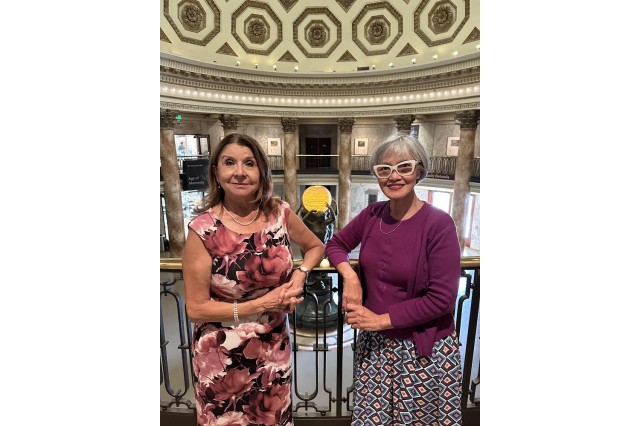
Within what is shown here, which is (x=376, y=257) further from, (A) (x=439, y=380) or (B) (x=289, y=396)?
(B) (x=289, y=396)

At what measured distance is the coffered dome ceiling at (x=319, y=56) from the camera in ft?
31.7

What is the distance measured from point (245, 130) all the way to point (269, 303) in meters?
12.6

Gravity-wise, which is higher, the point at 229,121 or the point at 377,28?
the point at 377,28

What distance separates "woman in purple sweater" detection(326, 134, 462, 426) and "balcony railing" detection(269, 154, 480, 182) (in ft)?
34.2

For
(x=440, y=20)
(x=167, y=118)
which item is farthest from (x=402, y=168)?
(x=440, y=20)

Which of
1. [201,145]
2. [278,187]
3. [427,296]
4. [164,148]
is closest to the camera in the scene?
[427,296]

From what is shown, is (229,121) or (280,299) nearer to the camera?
(280,299)

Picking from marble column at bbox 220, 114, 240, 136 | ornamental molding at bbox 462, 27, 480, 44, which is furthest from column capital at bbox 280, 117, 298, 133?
ornamental molding at bbox 462, 27, 480, 44

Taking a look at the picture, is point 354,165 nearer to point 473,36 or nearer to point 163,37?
point 473,36

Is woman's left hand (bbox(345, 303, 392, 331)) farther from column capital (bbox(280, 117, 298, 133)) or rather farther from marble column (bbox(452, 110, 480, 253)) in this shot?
column capital (bbox(280, 117, 298, 133))

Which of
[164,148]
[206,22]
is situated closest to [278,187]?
[164,148]

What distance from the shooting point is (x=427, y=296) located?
1.14 m

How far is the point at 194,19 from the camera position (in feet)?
32.3

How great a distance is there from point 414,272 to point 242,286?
2.09 feet
